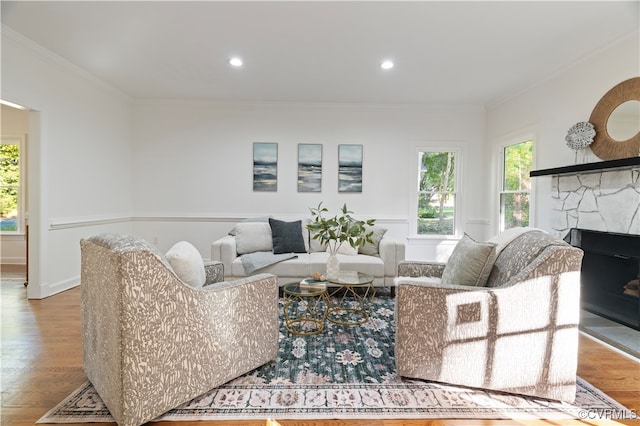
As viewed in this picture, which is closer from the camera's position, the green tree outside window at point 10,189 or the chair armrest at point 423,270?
the chair armrest at point 423,270

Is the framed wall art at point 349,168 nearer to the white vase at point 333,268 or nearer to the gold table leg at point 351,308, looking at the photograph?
the gold table leg at point 351,308

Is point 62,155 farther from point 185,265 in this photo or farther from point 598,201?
point 598,201

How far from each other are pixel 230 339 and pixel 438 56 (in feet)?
10.9

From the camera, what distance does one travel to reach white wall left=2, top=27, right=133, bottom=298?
3.34 meters

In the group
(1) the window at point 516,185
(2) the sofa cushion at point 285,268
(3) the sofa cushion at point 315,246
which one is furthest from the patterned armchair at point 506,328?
(1) the window at point 516,185

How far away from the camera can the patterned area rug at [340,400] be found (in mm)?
1729

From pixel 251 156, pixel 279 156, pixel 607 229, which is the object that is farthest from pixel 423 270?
pixel 251 156

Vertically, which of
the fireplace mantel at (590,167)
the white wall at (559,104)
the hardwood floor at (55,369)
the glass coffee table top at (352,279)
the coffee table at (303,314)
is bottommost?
the hardwood floor at (55,369)

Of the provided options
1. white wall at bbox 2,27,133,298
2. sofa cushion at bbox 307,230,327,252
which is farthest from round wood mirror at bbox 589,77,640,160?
white wall at bbox 2,27,133,298

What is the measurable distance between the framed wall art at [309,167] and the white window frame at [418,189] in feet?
4.94

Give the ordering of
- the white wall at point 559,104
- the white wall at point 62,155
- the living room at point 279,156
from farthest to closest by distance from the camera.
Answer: the living room at point 279,156, the white wall at point 62,155, the white wall at point 559,104

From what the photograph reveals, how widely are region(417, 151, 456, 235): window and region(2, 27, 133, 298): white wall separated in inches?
183

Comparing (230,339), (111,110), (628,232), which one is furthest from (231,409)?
(111,110)

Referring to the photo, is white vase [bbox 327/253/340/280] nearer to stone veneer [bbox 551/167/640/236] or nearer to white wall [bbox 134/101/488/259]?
white wall [bbox 134/101/488/259]
